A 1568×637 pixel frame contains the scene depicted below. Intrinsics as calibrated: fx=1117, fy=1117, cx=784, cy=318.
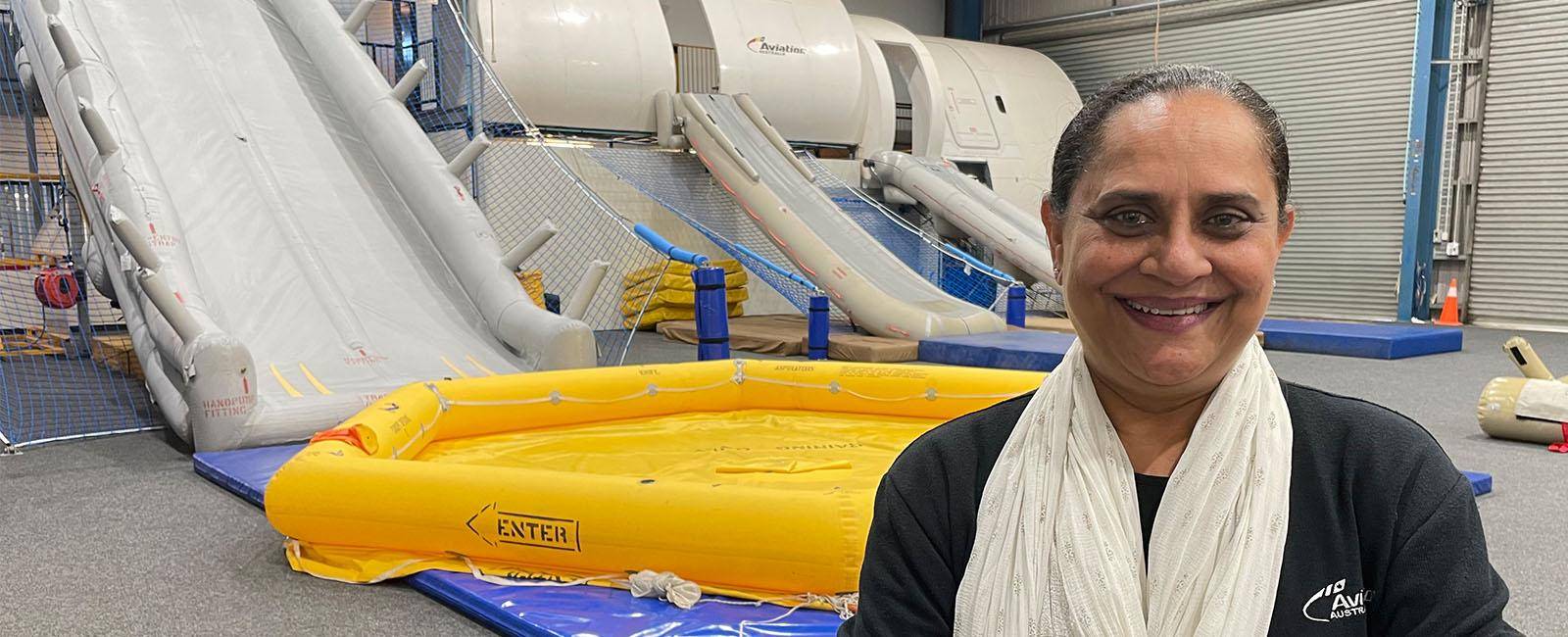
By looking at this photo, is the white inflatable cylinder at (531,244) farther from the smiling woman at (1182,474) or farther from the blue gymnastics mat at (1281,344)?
the smiling woman at (1182,474)

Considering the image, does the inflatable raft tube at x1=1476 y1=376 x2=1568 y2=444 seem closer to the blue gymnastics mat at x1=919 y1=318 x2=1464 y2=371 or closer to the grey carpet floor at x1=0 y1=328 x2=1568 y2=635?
the grey carpet floor at x1=0 y1=328 x2=1568 y2=635

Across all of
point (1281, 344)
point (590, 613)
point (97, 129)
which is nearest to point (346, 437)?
point (590, 613)

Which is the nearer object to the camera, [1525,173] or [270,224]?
[270,224]

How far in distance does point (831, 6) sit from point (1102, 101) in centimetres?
925

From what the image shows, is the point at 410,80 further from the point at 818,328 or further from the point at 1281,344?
the point at 1281,344

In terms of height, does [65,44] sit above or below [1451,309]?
above

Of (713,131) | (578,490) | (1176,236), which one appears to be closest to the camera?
(1176,236)

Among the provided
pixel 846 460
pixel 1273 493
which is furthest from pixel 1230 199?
pixel 846 460

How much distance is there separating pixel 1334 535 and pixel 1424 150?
1031 centimetres

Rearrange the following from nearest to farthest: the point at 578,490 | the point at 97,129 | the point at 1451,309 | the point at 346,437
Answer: the point at 578,490 → the point at 346,437 → the point at 97,129 → the point at 1451,309

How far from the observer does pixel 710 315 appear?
17.1 ft

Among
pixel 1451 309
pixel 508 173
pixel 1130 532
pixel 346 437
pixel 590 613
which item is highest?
pixel 1130 532

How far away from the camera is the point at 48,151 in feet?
23.4

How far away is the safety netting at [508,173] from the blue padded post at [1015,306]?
2404 millimetres
